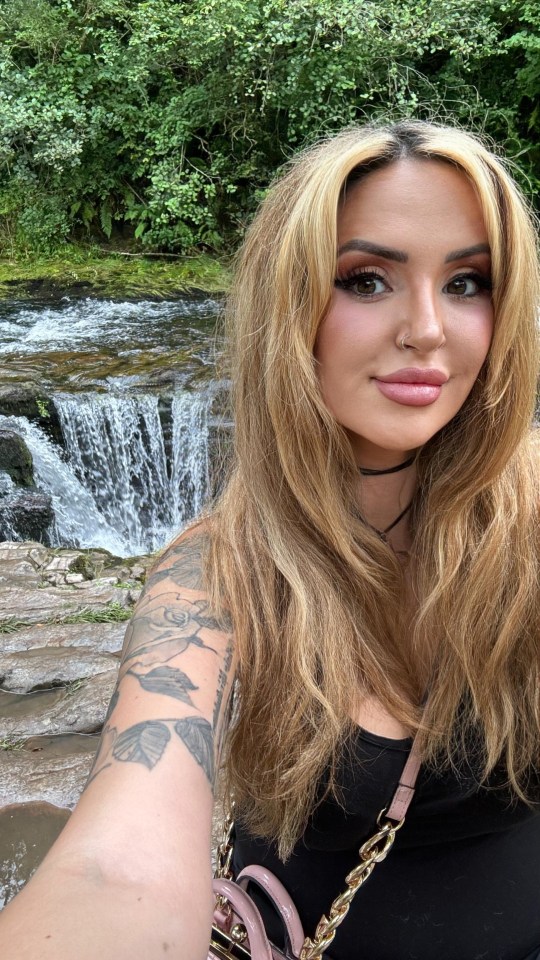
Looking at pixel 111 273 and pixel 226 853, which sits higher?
pixel 226 853

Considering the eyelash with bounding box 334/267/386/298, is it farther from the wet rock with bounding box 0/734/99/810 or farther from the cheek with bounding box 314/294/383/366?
the wet rock with bounding box 0/734/99/810

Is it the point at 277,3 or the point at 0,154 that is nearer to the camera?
the point at 277,3

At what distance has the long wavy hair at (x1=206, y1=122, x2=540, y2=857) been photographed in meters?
1.17

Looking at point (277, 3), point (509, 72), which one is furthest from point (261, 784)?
point (509, 72)

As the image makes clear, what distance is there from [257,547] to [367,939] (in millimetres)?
724

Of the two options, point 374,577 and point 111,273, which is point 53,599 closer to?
point 374,577

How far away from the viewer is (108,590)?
4.24m

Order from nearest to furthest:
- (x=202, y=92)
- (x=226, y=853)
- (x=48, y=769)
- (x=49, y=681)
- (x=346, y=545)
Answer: (x=346, y=545) < (x=226, y=853) < (x=48, y=769) < (x=49, y=681) < (x=202, y=92)

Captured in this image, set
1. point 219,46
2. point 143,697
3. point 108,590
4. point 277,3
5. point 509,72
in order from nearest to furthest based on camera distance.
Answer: point 143,697 < point 108,590 < point 277,3 < point 219,46 < point 509,72

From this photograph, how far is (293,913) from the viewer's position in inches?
48.7

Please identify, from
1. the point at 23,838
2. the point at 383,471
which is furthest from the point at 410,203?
the point at 23,838

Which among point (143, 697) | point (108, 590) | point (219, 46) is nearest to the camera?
point (143, 697)

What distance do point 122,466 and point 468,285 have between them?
5.48 m

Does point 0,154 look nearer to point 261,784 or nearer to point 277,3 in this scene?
point 277,3
